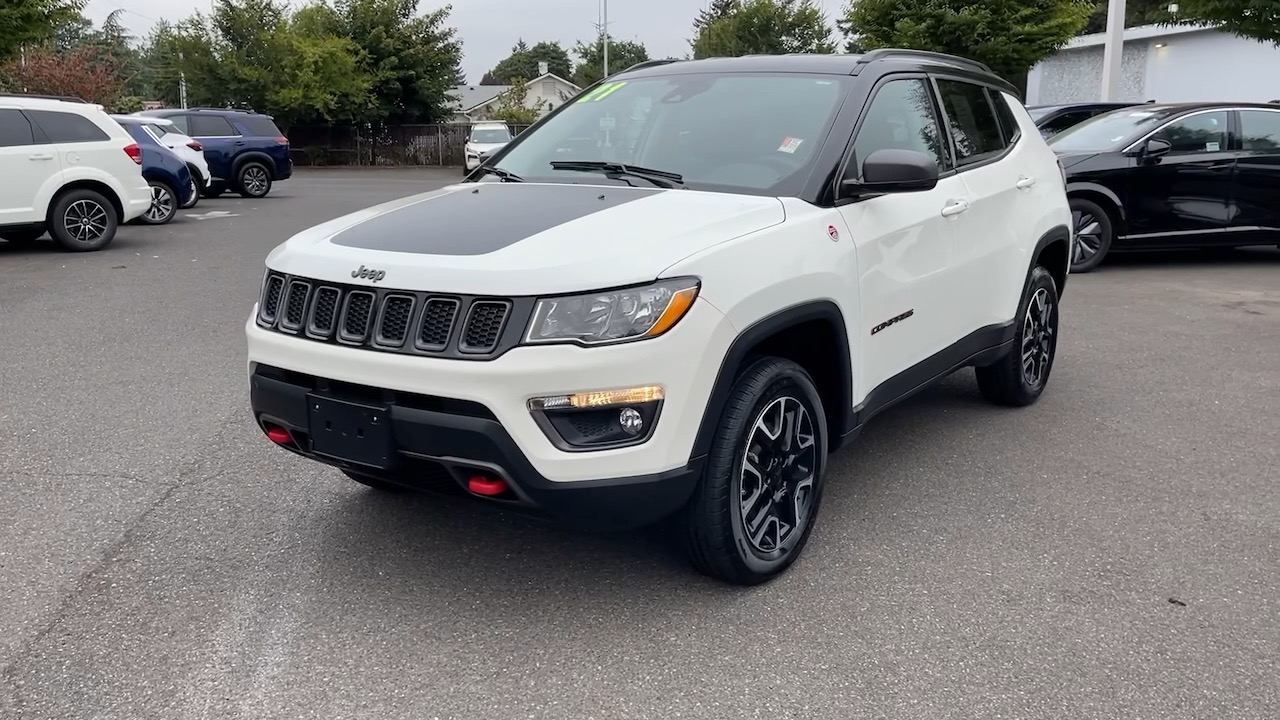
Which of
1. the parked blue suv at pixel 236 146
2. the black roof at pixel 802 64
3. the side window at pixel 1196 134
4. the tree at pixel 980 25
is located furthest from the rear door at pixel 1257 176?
the parked blue suv at pixel 236 146

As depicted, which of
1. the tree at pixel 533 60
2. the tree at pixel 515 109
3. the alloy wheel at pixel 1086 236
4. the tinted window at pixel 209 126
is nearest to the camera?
the alloy wheel at pixel 1086 236

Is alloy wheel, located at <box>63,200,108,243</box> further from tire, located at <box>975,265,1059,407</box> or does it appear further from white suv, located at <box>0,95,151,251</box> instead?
tire, located at <box>975,265,1059,407</box>

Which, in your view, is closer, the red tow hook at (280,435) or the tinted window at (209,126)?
the red tow hook at (280,435)

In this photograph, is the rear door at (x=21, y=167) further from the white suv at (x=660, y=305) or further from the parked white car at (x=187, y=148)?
the white suv at (x=660, y=305)

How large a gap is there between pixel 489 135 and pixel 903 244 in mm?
29486

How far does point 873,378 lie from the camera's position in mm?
4137

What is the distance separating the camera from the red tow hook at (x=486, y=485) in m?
3.15

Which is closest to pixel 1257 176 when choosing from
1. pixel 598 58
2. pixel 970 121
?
pixel 970 121

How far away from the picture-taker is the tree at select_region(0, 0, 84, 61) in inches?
692

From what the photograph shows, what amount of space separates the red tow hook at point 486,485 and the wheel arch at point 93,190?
428 inches

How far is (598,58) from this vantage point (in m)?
82.4

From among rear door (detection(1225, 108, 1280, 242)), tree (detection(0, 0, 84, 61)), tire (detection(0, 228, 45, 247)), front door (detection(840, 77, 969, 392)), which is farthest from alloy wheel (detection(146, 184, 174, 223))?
front door (detection(840, 77, 969, 392))

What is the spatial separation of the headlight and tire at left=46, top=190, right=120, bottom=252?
438 inches

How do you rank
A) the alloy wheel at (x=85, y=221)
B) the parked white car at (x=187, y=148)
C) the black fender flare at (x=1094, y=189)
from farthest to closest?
the parked white car at (x=187, y=148) → the alloy wheel at (x=85, y=221) → the black fender flare at (x=1094, y=189)
